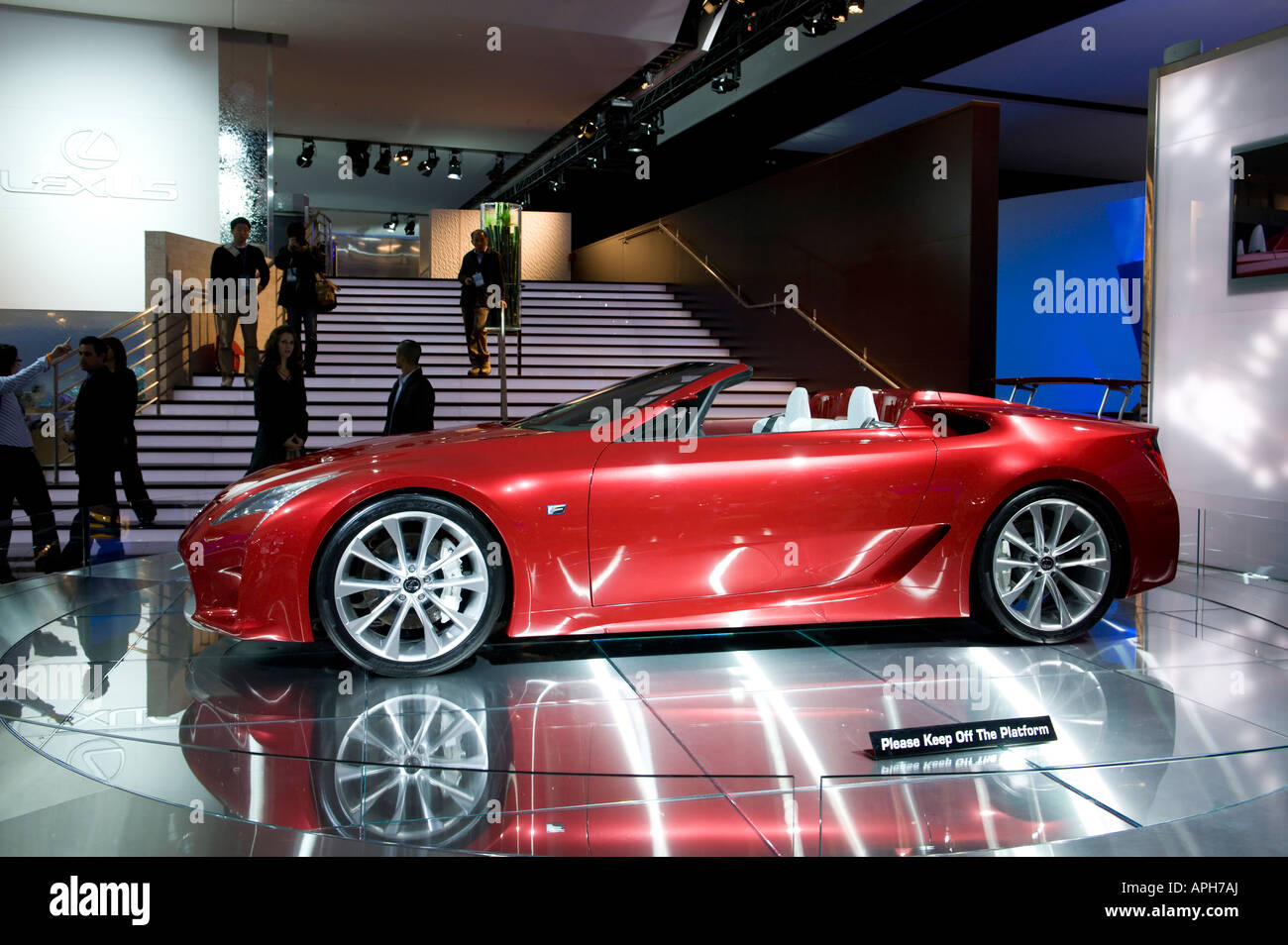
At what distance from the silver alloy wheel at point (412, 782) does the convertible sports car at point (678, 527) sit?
0.62 metres

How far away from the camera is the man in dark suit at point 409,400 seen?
6.29 meters

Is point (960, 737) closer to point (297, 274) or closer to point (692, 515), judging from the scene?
point (692, 515)

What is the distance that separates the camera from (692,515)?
3.57 meters

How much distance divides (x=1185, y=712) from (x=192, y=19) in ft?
42.9

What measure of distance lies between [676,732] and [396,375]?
938 centimetres

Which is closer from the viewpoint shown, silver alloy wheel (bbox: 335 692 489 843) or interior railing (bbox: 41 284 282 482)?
silver alloy wheel (bbox: 335 692 489 843)

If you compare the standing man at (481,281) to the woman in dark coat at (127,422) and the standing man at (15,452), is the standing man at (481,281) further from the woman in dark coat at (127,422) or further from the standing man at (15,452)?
the standing man at (15,452)

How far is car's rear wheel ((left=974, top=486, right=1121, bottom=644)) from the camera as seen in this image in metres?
3.95

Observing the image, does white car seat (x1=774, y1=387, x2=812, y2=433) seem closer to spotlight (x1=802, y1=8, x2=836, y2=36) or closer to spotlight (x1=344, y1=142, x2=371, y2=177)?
spotlight (x1=802, y1=8, x2=836, y2=36)

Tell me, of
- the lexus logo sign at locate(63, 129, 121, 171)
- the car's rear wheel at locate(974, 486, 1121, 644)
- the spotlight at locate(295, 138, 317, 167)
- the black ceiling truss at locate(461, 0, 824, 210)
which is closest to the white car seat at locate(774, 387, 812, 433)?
the car's rear wheel at locate(974, 486, 1121, 644)

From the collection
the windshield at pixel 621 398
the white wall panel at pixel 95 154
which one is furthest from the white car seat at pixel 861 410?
the white wall panel at pixel 95 154

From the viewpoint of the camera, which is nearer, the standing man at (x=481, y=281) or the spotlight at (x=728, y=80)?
the standing man at (x=481, y=281)

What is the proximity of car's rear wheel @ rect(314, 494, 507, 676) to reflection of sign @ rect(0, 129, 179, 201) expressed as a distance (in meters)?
10.2

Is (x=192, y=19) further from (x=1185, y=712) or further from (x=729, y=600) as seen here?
(x=1185, y=712)
